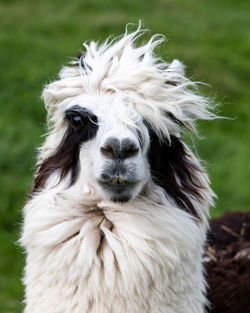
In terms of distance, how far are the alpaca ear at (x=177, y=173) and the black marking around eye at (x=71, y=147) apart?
28 cm

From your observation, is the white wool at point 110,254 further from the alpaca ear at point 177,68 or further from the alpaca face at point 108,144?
the alpaca ear at point 177,68

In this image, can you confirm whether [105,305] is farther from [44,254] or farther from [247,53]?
[247,53]

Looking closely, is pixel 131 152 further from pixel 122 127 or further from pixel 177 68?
pixel 177 68

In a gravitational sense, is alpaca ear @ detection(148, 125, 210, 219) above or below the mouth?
above

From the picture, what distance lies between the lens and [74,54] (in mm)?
11750

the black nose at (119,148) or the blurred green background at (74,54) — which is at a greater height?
the blurred green background at (74,54)

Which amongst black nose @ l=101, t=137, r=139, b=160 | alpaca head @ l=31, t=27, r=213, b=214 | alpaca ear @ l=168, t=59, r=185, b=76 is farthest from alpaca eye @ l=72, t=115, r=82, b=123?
alpaca ear @ l=168, t=59, r=185, b=76

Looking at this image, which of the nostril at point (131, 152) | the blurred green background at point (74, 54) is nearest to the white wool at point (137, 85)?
the nostril at point (131, 152)

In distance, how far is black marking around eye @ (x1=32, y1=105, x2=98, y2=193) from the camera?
292 centimetres

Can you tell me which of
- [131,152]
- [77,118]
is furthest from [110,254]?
[77,118]

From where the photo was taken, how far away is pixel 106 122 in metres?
2.83

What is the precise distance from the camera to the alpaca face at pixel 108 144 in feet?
8.95

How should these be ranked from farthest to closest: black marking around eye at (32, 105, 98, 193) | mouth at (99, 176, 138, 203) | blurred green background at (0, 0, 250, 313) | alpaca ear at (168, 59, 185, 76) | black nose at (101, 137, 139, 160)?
blurred green background at (0, 0, 250, 313)
alpaca ear at (168, 59, 185, 76)
black marking around eye at (32, 105, 98, 193)
mouth at (99, 176, 138, 203)
black nose at (101, 137, 139, 160)

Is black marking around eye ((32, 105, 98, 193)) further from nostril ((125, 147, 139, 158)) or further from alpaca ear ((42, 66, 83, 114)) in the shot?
nostril ((125, 147, 139, 158))
